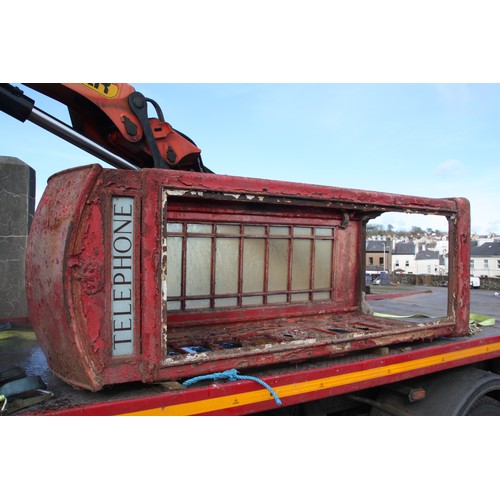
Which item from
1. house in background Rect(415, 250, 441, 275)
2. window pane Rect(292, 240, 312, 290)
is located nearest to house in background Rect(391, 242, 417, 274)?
house in background Rect(415, 250, 441, 275)

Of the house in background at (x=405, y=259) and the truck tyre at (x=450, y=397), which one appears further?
the house in background at (x=405, y=259)

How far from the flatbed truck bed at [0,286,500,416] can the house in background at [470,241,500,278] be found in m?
48.1

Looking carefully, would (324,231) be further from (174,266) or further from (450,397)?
(450,397)

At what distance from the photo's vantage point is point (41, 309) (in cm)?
253

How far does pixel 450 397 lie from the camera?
3.60m

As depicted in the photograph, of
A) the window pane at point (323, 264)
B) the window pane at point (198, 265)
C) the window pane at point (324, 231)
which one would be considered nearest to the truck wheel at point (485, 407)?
the window pane at point (323, 264)

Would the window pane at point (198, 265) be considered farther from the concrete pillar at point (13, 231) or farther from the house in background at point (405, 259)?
the house in background at point (405, 259)

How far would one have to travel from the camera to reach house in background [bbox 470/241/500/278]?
153ft

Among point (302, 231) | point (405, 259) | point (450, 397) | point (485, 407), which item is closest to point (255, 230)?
point (302, 231)

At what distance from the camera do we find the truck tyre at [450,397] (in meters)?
3.54

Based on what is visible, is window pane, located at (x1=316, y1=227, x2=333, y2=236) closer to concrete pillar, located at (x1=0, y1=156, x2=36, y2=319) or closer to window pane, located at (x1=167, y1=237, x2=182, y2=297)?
window pane, located at (x1=167, y1=237, x2=182, y2=297)

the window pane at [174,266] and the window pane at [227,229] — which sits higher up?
the window pane at [227,229]

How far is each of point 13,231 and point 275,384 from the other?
4.04 metres

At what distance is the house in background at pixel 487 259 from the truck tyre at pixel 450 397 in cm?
4779
